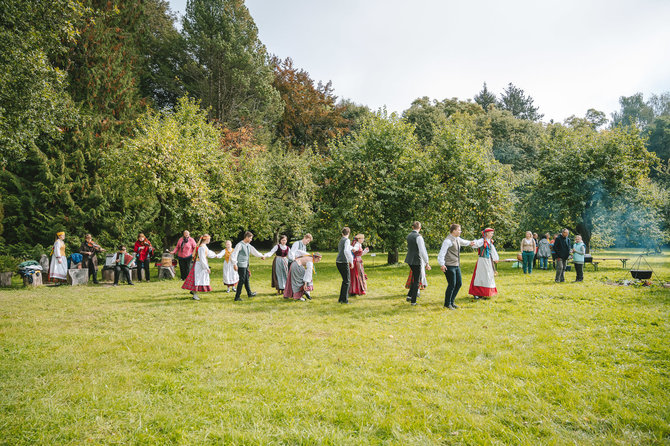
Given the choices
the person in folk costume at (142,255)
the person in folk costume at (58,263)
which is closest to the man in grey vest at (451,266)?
the person in folk costume at (142,255)

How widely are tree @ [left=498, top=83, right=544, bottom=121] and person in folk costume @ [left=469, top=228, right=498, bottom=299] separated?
239 feet

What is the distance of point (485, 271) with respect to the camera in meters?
11.2

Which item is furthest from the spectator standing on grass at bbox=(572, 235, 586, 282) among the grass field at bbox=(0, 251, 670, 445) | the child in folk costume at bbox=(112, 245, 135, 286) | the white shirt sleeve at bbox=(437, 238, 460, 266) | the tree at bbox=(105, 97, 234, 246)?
the child in folk costume at bbox=(112, 245, 135, 286)

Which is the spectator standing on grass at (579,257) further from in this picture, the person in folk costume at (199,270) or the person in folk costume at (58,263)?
the person in folk costume at (58,263)

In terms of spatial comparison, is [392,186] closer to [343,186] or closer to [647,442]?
[343,186]


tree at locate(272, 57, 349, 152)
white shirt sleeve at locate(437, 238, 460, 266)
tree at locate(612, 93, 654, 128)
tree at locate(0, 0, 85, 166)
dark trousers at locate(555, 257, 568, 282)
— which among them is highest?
tree at locate(612, 93, 654, 128)

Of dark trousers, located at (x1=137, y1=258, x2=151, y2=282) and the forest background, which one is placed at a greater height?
the forest background

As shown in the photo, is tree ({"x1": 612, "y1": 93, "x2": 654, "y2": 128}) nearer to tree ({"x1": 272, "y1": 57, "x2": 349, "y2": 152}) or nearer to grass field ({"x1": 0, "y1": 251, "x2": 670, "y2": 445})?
tree ({"x1": 272, "y1": 57, "x2": 349, "y2": 152})

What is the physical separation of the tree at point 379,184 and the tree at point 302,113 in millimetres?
19361

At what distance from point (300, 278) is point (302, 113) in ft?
113

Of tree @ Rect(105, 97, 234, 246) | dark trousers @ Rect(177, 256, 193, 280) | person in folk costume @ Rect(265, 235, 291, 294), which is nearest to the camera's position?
person in folk costume @ Rect(265, 235, 291, 294)

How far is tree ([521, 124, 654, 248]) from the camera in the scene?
803 inches

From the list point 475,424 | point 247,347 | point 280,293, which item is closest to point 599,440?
point 475,424

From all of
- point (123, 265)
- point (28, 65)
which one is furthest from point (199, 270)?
point (28, 65)
